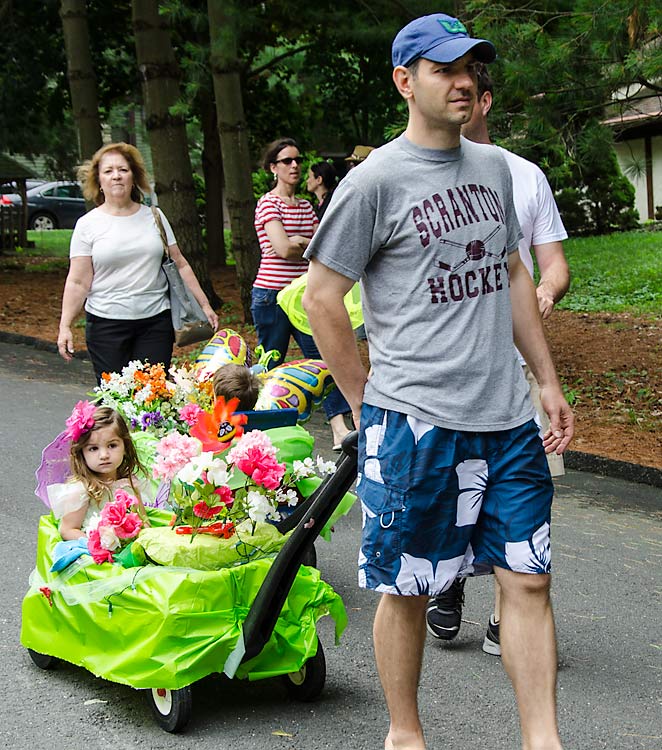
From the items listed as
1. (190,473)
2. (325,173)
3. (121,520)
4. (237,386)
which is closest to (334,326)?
(190,473)

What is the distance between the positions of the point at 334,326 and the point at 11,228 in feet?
90.0

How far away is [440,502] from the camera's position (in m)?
3.24

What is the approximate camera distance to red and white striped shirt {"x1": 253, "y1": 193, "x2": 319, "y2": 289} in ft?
26.7

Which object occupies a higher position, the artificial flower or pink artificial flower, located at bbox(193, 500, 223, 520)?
the artificial flower

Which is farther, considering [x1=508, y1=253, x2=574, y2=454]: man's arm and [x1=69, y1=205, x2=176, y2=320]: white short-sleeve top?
[x1=69, y1=205, x2=176, y2=320]: white short-sleeve top

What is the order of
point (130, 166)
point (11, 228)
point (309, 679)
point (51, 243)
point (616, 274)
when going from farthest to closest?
1. point (51, 243)
2. point (11, 228)
3. point (616, 274)
4. point (130, 166)
5. point (309, 679)

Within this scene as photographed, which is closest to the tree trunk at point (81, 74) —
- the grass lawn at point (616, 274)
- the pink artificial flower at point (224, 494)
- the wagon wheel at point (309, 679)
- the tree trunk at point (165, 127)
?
the tree trunk at point (165, 127)

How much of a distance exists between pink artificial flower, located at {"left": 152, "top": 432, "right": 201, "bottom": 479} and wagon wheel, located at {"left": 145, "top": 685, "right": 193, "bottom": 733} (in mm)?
752

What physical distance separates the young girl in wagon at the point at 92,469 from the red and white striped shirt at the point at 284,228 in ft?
11.5

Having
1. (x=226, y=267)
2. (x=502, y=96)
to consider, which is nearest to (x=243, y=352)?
(x=502, y=96)

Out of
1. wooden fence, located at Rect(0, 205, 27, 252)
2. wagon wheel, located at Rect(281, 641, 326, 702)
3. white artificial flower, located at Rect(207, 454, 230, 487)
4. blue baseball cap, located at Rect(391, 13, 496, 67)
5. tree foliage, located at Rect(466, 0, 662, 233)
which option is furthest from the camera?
wooden fence, located at Rect(0, 205, 27, 252)

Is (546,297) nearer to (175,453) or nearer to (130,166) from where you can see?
(175,453)

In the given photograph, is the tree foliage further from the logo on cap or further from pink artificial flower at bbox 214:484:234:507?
pink artificial flower at bbox 214:484:234:507

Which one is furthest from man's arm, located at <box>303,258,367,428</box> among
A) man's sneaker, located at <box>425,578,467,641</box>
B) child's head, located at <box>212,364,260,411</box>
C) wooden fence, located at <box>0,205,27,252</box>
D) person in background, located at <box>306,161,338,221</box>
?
wooden fence, located at <box>0,205,27,252</box>
